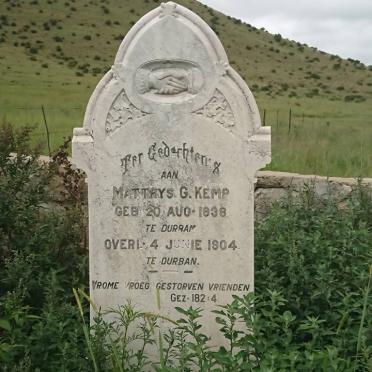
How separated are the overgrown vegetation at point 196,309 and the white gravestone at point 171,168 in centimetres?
20

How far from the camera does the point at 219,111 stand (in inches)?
171

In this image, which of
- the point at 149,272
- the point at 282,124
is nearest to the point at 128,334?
the point at 149,272

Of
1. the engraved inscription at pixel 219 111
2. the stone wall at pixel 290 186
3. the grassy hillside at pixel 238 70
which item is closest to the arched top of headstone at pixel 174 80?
the engraved inscription at pixel 219 111

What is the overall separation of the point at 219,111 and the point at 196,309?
3.94ft

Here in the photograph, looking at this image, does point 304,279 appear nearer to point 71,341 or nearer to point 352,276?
point 352,276

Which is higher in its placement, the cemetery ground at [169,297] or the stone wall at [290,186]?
the stone wall at [290,186]

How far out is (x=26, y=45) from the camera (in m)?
31.5

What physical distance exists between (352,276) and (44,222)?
8.03 ft

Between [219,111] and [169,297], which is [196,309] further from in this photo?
[219,111]

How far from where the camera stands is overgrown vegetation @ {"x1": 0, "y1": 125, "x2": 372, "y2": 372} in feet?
12.8

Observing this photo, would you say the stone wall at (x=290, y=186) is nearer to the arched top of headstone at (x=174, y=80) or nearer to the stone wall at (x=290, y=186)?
the stone wall at (x=290, y=186)

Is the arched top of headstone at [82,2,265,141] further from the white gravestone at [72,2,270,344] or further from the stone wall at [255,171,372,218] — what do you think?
the stone wall at [255,171,372,218]

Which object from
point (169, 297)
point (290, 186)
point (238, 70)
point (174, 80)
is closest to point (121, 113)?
point (174, 80)

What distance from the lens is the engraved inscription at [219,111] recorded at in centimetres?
433
